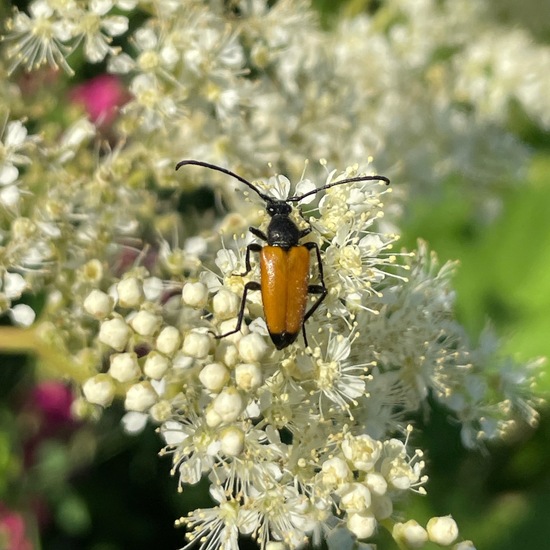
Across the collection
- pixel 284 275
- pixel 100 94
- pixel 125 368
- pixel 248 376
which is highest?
pixel 284 275

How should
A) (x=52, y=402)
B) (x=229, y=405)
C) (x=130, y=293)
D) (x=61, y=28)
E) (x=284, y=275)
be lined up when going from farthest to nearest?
1. (x=52, y=402)
2. (x=61, y=28)
3. (x=130, y=293)
4. (x=284, y=275)
5. (x=229, y=405)

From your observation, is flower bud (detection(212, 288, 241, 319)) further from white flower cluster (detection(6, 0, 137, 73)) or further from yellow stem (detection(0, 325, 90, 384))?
white flower cluster (detection(6, 0, 137, 73))

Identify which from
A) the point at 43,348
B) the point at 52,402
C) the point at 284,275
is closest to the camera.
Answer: the point at 284,275

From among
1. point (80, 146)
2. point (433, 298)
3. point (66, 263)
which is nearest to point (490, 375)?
point (433, 298)

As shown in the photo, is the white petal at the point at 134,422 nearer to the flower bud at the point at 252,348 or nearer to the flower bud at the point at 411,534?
the flower bud at the point at 252,348

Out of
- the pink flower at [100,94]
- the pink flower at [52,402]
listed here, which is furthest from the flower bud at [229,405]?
the pink flower at [100,94]

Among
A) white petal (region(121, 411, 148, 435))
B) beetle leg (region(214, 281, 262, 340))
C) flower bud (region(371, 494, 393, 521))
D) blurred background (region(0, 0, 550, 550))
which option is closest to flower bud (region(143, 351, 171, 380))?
beetle leg (region(214, 281, 262, 340))

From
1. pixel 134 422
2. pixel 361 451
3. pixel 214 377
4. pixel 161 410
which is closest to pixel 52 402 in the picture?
pixel 134 422

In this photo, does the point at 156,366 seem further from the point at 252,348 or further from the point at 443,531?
the point at 443,531
